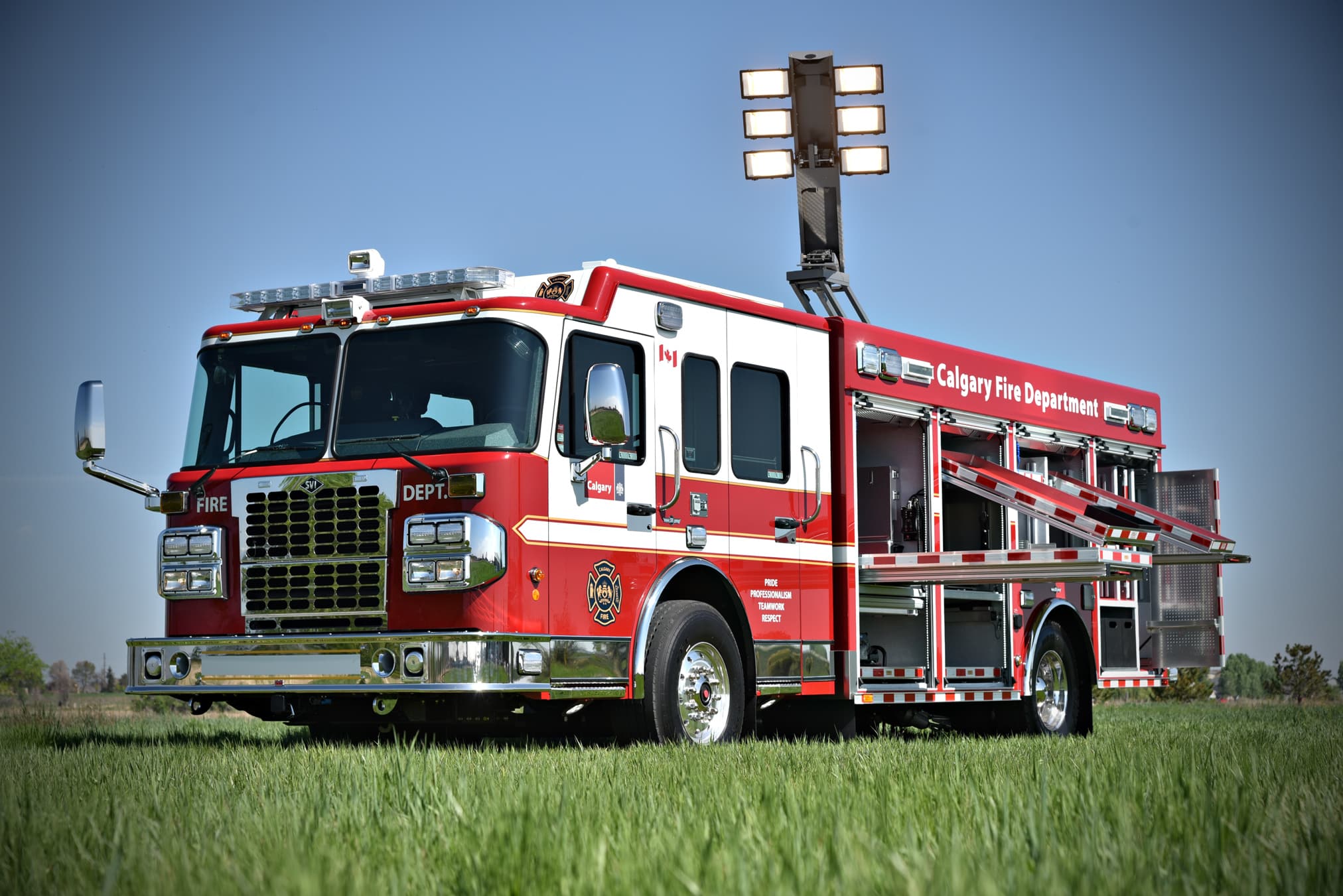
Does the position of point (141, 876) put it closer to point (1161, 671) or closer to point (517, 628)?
point (517, 628)

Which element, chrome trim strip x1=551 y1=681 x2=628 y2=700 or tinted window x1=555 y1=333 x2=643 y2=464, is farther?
tinted window x1=555 y1=333 x2=643 y2=464

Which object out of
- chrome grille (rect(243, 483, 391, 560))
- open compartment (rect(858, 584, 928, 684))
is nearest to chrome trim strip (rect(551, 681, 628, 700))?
chrome grille (rect(243, 483, 391, 560))

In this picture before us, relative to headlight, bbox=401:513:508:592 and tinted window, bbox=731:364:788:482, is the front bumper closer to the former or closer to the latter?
headlight, bbox=401:513:508:592

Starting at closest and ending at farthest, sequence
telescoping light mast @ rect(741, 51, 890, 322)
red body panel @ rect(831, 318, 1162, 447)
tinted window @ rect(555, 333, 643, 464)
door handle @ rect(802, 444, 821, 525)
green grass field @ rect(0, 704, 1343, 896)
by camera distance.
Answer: green grass field @ rect(0, 704, 1343, 896) < tinted window @ rect(555, 333, 643, 464) < door handle @ rect(802, 444, 821, 525) < red body panel @ rect(831, 318, 1162, 447) < telescoping light mast @ rect(741, 51, 890, 322)

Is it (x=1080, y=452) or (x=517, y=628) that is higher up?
(x=1080, y=452)

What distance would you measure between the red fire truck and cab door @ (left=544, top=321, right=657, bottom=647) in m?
0.02

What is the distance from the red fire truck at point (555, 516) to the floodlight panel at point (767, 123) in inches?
162

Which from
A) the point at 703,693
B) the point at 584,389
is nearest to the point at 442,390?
the point at 584,389

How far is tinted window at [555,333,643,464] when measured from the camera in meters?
9.09

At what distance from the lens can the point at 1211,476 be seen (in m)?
15.2

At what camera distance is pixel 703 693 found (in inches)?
388

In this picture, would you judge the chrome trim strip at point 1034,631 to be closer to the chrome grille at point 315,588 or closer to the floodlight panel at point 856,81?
the floodlight panel at point 856,81

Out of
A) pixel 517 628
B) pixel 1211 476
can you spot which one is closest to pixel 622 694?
pixel 517 628

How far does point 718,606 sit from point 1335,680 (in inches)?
1081
